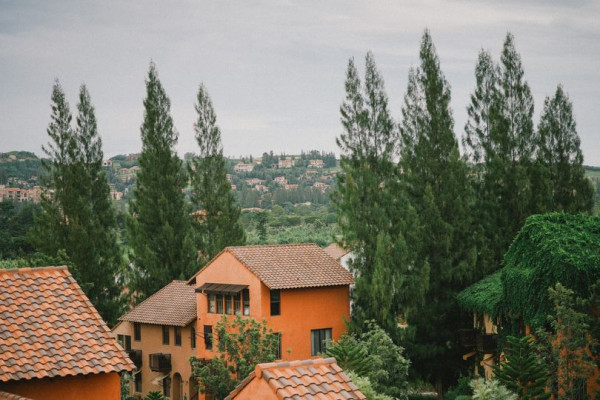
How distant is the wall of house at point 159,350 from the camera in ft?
145

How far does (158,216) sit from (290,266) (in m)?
10.8

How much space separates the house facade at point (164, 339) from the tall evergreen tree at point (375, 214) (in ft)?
32.2

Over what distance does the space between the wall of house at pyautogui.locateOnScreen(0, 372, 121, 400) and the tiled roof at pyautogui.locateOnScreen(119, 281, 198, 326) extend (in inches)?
1048

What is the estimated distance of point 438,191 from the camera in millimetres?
42406

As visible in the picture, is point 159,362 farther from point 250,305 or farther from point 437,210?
point 437,210

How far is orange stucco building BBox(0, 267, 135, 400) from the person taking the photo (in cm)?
1606

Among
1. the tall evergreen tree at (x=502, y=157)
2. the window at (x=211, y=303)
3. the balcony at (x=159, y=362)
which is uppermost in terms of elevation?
the tall evergreen tree at (x=502, y=157)

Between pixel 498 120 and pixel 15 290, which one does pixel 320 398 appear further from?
pixel 498 120

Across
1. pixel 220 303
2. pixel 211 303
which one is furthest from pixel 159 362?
pixel 220 303

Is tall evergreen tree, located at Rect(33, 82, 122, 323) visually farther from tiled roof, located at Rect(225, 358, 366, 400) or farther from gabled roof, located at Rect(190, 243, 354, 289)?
tiled roof, located at Rect(225, 358, 366, 400)

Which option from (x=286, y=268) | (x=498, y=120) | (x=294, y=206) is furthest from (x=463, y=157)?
(x=294, y=206)

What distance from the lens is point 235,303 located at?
41.5m

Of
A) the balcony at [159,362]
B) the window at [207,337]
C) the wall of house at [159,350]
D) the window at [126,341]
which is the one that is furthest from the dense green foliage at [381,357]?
the window at [126,341]

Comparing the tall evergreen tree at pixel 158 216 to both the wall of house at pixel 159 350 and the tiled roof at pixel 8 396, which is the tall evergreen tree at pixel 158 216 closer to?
the wall of house at pixel 159 350
